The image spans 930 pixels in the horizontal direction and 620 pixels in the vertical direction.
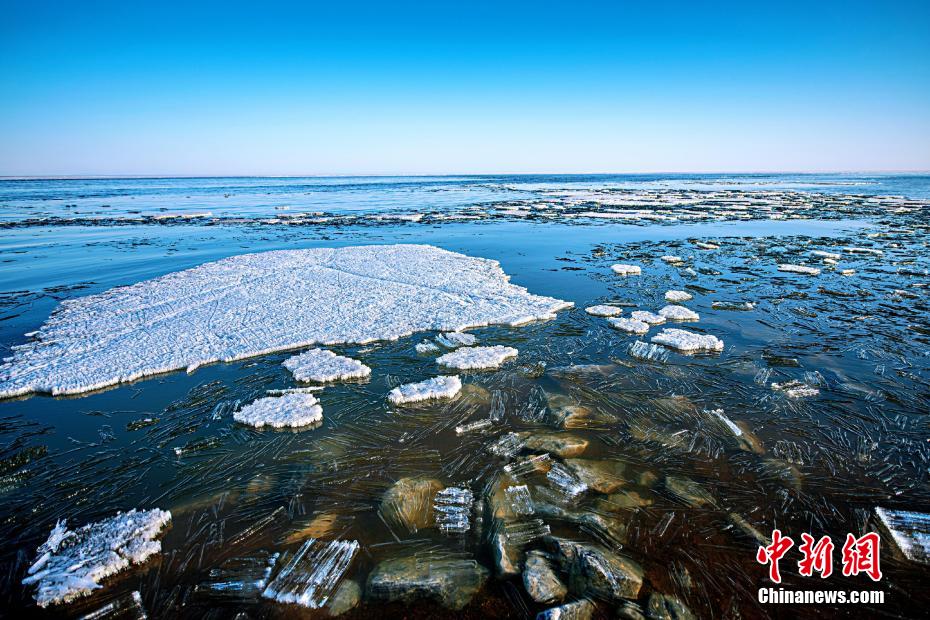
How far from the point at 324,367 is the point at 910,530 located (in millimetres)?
6737

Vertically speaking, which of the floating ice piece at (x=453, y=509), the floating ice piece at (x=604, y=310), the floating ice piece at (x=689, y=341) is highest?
the floating ice piece at (x=604, y=310)

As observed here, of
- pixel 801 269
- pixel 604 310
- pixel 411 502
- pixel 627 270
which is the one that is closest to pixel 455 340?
pixel 604 310

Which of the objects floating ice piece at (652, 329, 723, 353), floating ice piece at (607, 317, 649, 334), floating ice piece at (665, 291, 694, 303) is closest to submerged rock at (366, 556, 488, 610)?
floating ice piece at (652, 329, 723, 353)

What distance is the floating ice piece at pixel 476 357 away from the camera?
6.52 meters

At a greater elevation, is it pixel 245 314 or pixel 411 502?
pixel 245 314

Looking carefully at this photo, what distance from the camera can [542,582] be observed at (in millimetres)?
2986

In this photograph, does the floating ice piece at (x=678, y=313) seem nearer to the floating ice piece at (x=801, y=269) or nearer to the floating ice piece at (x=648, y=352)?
the floating ice piece at (x=648, y=352)

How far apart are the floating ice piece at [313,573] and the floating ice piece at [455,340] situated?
424cm

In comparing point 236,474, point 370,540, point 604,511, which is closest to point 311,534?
point 370,540

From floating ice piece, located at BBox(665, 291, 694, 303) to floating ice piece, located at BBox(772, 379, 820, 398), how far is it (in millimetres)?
4059

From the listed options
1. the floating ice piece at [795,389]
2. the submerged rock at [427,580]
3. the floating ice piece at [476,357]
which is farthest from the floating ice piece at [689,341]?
the submerged rock at [427,580]

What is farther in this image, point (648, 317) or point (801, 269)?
point (801, 269)

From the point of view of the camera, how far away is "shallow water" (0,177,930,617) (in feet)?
10.4

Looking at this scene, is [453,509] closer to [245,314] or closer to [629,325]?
[629,325]
